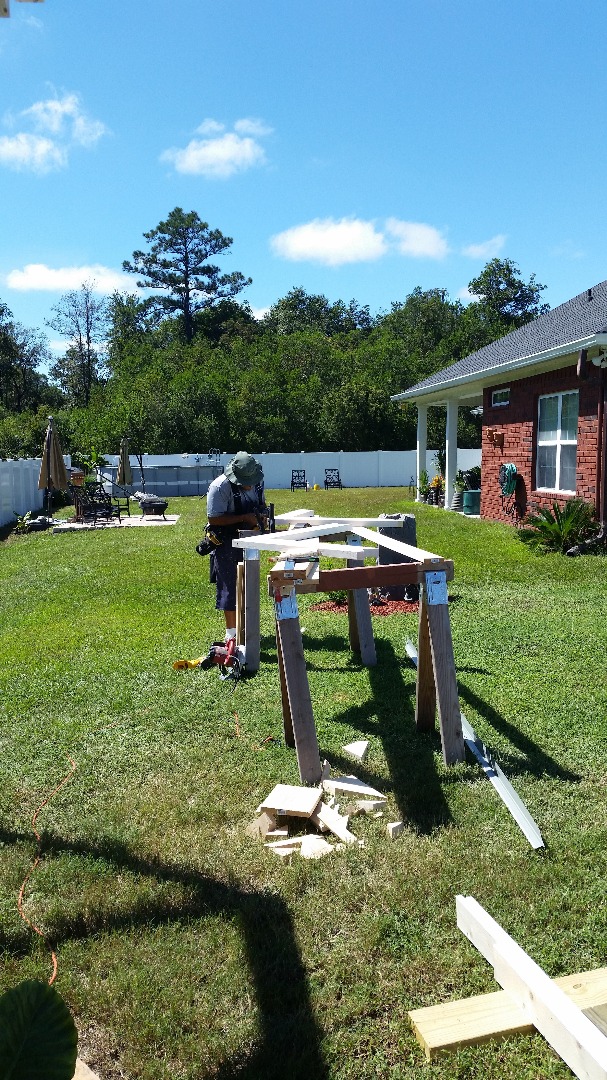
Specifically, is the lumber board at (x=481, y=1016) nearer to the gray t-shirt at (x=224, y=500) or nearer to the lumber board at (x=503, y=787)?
the lumber board at (x=503, y=787)

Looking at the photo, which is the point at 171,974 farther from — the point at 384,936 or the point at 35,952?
the point at 384,936

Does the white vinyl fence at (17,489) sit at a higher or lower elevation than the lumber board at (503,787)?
higher

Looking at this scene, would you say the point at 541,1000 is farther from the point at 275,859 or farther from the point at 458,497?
the point at 458,497

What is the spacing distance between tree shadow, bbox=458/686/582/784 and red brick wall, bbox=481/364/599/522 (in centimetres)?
729

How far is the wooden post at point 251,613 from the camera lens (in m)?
5.69

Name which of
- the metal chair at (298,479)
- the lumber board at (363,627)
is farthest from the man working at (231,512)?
the metal chair at (298,479)

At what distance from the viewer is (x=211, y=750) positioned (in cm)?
439

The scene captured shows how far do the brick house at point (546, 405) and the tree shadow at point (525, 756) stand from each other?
702cm

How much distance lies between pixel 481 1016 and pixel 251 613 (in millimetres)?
3677

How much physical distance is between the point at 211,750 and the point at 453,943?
2.04 meters

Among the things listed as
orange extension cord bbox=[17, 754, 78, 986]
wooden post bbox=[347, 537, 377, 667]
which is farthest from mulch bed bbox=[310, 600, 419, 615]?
orange extension cord bbox=[17, 754, 78, 986]

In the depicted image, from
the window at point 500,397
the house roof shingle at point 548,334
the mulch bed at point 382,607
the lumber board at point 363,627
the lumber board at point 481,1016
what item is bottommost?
the lumber board at point 481,1016

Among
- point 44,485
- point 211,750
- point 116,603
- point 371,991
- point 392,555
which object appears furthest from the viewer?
point 44,485

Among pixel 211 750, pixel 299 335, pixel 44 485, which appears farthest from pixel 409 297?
pixel 211 750
